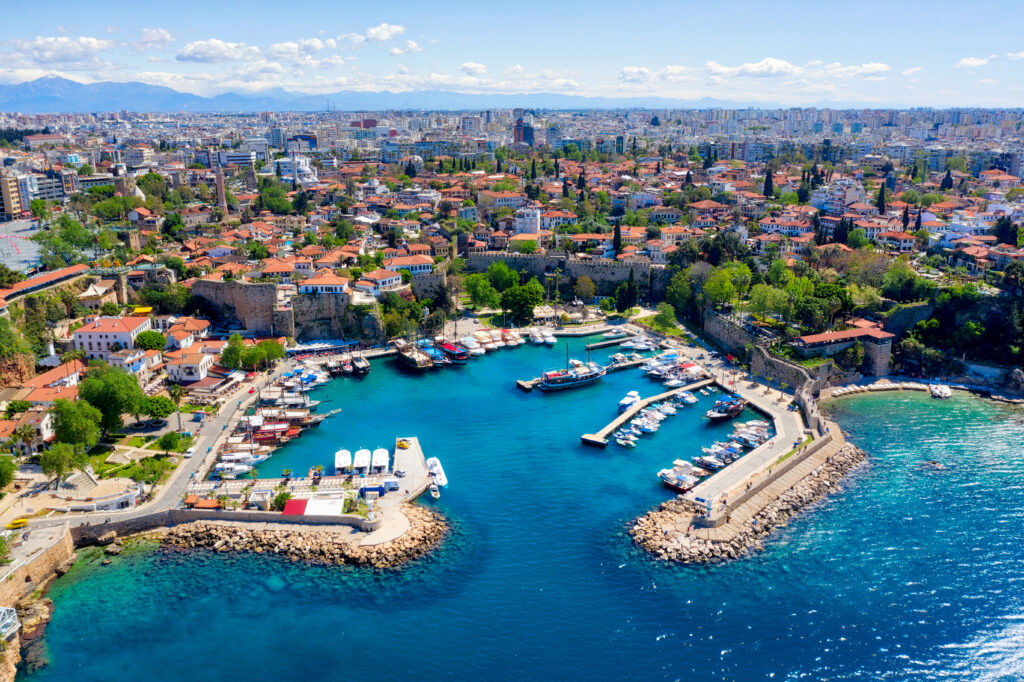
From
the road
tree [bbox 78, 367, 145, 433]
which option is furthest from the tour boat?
tree [bbox 78, 367, 145, 433]

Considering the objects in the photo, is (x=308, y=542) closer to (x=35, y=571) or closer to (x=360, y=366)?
(x=35, y=571)

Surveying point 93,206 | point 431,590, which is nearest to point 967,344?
point 431,590

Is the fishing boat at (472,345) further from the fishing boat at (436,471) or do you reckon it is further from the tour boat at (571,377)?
the fishing boat at (436,471)

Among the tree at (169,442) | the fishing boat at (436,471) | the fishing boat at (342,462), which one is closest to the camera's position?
the fishing boat at (436,471)

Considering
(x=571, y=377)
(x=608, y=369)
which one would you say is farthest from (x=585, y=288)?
(x=571, y=377)

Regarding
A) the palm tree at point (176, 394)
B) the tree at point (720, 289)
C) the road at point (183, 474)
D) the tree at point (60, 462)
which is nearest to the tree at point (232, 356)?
the road at point (183, 474)

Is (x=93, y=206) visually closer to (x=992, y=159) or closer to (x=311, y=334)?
(x=311, y=334)

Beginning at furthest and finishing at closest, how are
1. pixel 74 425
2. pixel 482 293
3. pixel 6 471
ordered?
pixel 482 293 → pixel 74 425 → pixel 6 471

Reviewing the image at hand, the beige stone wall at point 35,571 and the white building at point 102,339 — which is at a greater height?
the white building at point 102,339
